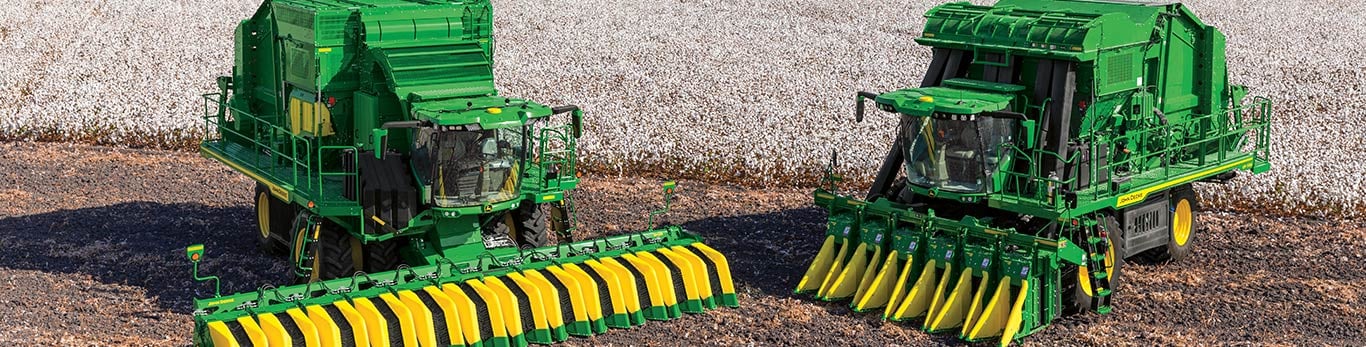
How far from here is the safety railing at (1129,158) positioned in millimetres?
15250

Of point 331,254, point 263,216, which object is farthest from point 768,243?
point 263,216

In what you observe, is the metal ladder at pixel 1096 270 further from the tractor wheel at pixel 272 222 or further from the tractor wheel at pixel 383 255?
the tractor wheel at pixel 272 222

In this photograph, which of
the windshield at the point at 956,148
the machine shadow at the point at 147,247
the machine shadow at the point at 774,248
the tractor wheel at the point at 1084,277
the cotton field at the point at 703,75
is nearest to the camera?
the tractor wheel at the point at 1084,277

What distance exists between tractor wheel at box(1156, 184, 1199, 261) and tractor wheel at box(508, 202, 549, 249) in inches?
261

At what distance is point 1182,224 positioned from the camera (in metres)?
17.7

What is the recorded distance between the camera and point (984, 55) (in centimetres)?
1619

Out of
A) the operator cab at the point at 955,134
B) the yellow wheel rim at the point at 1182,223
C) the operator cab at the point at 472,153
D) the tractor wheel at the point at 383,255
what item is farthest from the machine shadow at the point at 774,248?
the yellow wheel rim at the point at 1182,223

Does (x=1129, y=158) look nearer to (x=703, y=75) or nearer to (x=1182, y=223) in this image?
(x=1182, y=223)

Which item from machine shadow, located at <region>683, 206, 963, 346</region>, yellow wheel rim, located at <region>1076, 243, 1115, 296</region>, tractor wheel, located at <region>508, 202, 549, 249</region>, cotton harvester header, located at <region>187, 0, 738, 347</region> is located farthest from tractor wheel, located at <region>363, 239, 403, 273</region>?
yellow wheel rim, located at <region>1076, 243, 1115, 296</region>

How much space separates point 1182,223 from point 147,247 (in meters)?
11.4

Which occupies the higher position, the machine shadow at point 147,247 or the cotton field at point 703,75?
the cotton field at point 703,75

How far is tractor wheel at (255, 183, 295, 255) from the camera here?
1709cm

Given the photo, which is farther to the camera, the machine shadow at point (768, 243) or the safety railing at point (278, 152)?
the machine shadow at point (768, 243)

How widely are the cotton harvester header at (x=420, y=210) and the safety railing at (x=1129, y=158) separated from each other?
10.2 ft
